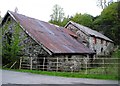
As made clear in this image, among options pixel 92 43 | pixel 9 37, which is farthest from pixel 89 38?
pixel 9 37

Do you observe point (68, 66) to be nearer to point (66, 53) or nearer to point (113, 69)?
point (66, 53)

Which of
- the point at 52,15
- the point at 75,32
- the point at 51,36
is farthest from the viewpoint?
the point at 52,15

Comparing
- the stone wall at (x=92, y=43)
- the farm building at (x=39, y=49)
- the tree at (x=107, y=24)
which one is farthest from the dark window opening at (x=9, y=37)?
the tree at (x=107, y=24)

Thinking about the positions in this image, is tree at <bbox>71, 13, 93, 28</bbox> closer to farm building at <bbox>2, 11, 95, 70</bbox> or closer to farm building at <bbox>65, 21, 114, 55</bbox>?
farm building at <bbox>65, 21, 114, 55</bbox>

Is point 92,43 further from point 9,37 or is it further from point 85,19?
point 85,19

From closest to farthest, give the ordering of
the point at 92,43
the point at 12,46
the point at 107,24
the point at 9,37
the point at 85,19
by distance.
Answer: the point at 12,46 → the point at 9,37 → the point at 92,43 → the point at 107,24 → the point at 85,19

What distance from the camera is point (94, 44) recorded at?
42.2 metres

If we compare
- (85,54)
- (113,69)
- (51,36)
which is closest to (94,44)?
(85,54)

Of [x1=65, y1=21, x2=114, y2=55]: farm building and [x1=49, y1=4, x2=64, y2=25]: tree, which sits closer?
[x1=65, y1=21, x2=114, y2=55]: farm building

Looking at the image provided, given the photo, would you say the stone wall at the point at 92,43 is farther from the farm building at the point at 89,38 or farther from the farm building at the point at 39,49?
the farm building at the point at 39,49

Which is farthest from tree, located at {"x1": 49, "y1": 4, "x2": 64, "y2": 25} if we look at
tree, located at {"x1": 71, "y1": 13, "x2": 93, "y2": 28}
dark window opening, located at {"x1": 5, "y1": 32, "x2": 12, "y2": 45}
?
dark window opening, located at {"x1": 5, "y1": 32, "x2": 12, "y2": 45}

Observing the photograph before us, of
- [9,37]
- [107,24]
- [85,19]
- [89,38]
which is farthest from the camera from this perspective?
[85,19]

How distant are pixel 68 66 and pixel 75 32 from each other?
17024mm

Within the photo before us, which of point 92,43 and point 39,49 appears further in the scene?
point 92,43
